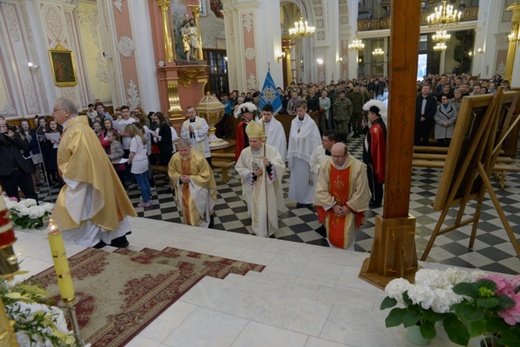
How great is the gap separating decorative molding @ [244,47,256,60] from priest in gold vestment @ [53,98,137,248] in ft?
33.1

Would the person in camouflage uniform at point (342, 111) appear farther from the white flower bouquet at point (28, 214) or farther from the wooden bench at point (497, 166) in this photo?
the white flower bouquet at point (28, 214)

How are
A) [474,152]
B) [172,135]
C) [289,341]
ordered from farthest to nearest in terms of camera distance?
[172,135] → [474,152] → [289,341]

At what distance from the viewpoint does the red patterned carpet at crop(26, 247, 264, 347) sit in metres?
2.46

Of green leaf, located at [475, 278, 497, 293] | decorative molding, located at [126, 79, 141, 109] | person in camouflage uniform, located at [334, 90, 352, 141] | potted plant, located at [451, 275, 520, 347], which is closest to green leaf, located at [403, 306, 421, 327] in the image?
potted plant, located at [451, 275, 520, 347]

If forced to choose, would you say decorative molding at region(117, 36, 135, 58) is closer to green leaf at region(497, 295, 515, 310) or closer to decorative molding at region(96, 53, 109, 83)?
decorative molding at region(96, 53, 109, 83)

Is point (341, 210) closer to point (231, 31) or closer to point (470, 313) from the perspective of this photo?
point (470, 313)

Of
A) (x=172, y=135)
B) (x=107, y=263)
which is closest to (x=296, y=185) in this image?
(x=172, y=135)

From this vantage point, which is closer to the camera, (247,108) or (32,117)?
(247,108)

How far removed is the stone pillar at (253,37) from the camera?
1312 cm

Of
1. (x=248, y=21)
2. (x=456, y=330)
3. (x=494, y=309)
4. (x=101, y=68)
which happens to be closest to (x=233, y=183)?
(x=456, y=330)

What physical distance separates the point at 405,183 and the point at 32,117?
39.6 ft

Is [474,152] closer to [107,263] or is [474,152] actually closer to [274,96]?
[107,263]

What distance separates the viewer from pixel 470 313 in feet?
5.49

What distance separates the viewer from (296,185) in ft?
21.1
